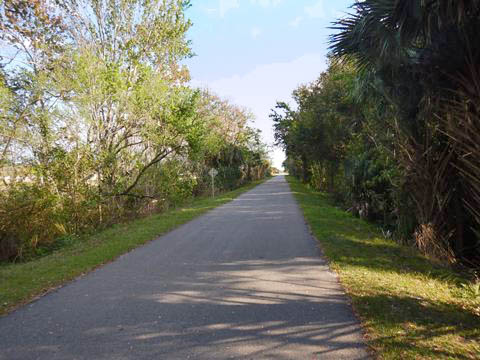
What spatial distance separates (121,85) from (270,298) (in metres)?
12.0

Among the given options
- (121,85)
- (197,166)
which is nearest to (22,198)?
(121,85)

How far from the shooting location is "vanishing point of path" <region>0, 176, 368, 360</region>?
Answer: 3449mm

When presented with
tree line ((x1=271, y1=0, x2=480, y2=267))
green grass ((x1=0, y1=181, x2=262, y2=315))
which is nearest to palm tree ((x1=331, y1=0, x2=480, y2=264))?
tree line ((x1=271, y1=0, x2=480, y2=267))

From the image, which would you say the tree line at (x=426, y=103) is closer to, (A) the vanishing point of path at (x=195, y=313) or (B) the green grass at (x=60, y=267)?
(A) the vanishing point of path at (x=195, y=313)

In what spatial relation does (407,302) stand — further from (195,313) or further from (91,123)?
(91,123)

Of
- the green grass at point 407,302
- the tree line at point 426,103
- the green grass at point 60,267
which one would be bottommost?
the green grass at point 407,302

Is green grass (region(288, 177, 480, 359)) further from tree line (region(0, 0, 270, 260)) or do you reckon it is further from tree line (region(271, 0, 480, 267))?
tree line (region(0, 0, 270, 260))

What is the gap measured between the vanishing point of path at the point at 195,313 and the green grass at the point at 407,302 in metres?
0.27

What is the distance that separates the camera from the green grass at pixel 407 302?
11.1ft

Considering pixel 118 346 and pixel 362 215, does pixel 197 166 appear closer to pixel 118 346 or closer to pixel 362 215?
pixel 362 215

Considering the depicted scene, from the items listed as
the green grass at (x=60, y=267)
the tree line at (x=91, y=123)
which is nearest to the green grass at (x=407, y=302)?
the green grass at (x=60, y=267)

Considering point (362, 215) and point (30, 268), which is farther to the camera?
point (362, 215)

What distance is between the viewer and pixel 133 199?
1641 centimetres

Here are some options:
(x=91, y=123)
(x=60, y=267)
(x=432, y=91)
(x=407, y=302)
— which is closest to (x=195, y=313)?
(x=407, y=302)
